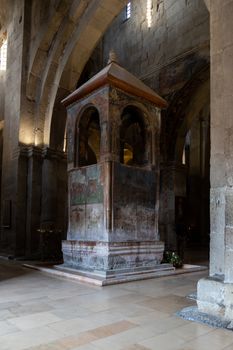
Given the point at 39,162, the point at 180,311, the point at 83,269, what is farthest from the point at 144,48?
the point at 180,311

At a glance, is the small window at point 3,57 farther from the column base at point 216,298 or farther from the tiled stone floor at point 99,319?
the column base at point 216,298

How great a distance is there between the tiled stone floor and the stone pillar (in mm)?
409

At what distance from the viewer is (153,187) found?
743 centimetres

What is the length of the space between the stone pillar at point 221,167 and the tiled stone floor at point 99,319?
409 mm

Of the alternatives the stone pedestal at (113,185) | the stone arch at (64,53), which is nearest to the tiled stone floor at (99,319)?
the stone pedestal at (113,185)

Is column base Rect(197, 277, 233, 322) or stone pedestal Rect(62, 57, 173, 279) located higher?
stone pedestal Rect(62, 57, 173, 279)

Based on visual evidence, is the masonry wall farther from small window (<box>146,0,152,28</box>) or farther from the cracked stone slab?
the cracked stone slab

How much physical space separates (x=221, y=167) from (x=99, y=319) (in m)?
2.10

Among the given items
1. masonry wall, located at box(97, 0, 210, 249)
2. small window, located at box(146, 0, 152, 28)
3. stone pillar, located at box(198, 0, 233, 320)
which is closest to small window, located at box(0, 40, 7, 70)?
masonry wall, located at box(97, 0, 210, 249)

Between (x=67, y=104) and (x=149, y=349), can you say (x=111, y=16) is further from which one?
(x=149, y=349)

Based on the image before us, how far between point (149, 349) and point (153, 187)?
16.1 ft

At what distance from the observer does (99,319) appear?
11.6ft

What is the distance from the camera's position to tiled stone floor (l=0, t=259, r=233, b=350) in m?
2.83

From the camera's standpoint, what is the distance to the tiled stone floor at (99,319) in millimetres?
2830
